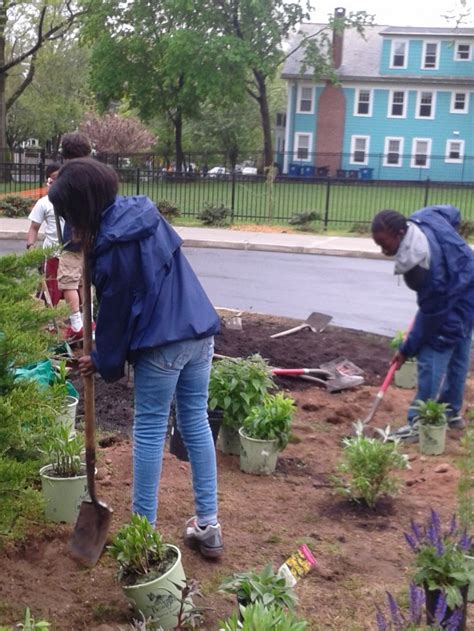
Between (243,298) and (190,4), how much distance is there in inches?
1150

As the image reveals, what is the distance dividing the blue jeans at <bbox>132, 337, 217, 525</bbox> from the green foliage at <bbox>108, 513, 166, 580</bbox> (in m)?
0.40

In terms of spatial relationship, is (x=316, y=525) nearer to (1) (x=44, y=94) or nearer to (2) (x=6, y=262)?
(2) (x=6, y=262)

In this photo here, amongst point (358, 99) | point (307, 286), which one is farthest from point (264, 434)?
point (358, 99)

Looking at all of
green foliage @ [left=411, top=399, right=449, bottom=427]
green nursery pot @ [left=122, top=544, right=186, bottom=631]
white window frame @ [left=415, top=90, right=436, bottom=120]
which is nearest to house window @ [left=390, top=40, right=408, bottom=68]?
white window frame @ [left=415, top=90, right=436, bottom=120]

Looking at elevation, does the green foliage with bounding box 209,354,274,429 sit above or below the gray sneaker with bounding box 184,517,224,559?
above

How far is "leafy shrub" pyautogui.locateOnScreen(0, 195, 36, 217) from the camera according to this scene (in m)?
20.9

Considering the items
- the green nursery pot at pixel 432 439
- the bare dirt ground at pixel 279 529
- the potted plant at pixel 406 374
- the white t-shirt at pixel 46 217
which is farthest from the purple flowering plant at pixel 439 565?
the white t-shirt at pixel 46 217

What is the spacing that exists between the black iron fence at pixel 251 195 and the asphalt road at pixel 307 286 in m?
5.16

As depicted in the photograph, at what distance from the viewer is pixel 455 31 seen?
45312 mm

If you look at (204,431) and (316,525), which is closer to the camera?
(204,431)

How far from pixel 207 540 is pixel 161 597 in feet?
2.23

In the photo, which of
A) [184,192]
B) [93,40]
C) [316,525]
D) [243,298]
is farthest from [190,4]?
[316,525]

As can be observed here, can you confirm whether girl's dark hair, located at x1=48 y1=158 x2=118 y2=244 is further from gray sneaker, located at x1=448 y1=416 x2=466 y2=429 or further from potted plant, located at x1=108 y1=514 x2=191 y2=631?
gray sneaker, located at x1=448 y1=416 x2=466 y2=429

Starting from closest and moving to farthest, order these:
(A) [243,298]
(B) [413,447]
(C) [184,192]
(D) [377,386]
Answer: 1. (B) [413,447]
2. (D) [377,386]
3. (A) [243,298]
4. (C) [184,192]
